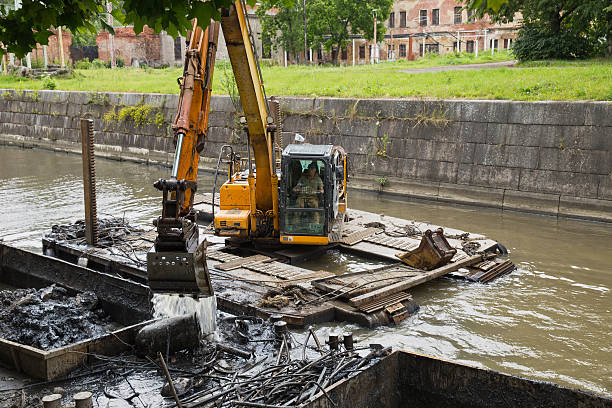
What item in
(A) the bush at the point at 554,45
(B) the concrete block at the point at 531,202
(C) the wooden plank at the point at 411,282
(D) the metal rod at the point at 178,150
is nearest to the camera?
(D) the metal rod at the point at 178,150

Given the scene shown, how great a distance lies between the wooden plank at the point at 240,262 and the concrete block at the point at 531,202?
27.4 ft

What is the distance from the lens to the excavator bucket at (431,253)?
1131cm

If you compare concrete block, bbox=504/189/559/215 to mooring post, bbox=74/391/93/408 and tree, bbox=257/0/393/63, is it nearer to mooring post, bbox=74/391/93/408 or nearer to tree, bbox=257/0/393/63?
mooring post, bbox=74/391/93/408

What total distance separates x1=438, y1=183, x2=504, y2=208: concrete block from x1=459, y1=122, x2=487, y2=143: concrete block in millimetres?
1388

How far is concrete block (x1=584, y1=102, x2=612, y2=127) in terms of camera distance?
16.6 metres

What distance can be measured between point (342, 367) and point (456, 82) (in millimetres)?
17255

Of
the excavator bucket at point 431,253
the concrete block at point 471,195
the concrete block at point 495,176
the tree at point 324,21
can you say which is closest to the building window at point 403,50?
the tree at point 324,21

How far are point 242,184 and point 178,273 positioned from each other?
5.76 metres

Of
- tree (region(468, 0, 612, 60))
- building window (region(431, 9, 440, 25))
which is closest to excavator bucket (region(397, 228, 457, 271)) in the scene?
tree (region(468, 0, 612, 60))

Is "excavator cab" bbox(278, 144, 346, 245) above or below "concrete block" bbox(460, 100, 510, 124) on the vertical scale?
below

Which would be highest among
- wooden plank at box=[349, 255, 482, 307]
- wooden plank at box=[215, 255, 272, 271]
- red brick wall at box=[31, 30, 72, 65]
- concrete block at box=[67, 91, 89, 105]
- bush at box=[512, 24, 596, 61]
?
red brick wall at box=[31, 30, 72, 65]

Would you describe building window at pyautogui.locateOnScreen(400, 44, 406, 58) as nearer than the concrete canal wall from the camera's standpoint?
No

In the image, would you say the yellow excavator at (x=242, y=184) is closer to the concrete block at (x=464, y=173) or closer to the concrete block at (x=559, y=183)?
the concrete block at (x=464, y=173)

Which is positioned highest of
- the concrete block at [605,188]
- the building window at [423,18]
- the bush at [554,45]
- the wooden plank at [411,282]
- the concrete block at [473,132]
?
the building window at [423,18]
